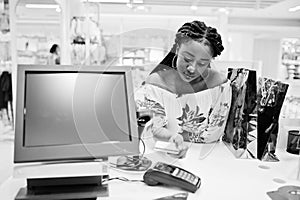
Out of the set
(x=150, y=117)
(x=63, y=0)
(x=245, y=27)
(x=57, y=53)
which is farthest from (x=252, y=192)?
(x=245, y=27)

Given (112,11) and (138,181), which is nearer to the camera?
(138,181)

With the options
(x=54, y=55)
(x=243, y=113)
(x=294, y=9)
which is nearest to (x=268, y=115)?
(x=243, y=113)

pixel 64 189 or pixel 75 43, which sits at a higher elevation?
pixel 75 43

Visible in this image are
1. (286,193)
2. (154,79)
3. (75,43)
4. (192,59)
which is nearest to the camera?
(286,193)

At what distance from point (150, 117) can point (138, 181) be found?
289mm

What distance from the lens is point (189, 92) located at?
1044mm

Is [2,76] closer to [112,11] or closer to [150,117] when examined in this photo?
[150,117]

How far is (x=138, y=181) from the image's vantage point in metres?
0.80

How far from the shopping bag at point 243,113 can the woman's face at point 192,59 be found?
0.14m

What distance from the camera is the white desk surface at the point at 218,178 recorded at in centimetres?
73

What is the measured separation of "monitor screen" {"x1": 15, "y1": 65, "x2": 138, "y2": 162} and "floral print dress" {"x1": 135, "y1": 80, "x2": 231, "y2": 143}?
8.4 inches

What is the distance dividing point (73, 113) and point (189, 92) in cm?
46

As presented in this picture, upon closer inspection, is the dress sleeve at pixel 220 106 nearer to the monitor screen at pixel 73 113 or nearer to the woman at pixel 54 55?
the monitor screen at pixel 73 113

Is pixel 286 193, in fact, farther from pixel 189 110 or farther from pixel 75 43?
pixel 75 43
